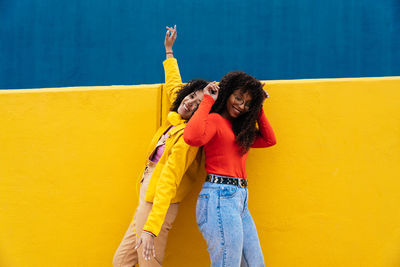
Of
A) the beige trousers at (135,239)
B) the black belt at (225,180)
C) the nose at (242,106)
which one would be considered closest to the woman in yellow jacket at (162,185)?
the beige trousers at (135,239)

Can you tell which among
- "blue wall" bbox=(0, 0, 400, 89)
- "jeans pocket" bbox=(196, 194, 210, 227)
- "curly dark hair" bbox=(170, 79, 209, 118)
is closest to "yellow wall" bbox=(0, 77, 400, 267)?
"curly dark hair" bbox=(170, 79, 209, 118)

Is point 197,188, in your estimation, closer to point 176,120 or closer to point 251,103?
point 176,120

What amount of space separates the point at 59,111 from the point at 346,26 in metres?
3.42

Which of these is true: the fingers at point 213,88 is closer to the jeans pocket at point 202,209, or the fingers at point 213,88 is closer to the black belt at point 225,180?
the black belt at point 225,180

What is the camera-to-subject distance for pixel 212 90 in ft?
7.00

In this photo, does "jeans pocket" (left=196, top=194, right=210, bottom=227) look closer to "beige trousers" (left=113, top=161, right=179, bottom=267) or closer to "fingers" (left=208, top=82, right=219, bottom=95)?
"beige trousers" (left=113, top=161, right=179, bottom=267)

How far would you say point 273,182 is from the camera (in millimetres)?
2691

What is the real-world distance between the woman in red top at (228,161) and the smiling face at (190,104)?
15cm

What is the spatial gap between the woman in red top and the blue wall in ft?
7.25

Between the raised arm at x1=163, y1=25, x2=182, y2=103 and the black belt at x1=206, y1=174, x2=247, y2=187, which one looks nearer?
the black belt at x1=206, y1=174, x2=247, y2=187

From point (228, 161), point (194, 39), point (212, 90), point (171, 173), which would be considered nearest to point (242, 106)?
point (212, 90)

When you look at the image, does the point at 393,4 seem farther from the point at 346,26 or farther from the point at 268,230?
the point at 268,230

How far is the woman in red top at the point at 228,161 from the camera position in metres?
1.98

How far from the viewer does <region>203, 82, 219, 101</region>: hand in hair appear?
2.12 meters
